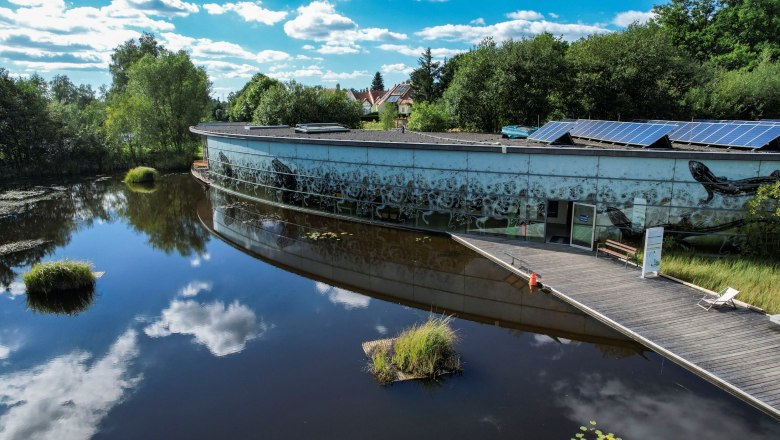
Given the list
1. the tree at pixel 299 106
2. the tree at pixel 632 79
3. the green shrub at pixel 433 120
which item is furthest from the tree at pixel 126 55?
the tree at pixel 632 79

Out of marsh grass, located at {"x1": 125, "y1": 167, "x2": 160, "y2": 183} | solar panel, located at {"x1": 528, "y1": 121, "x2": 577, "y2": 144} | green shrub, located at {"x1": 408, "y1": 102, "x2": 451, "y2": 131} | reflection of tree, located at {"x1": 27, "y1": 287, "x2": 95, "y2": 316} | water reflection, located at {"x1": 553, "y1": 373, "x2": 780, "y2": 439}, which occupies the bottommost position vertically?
reflection of tree, located at {"x1": 27, "y1": 287, "x2": 95, "y2": 316}

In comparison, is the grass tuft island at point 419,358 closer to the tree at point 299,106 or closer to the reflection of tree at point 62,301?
the reflection of tree at point 62,301

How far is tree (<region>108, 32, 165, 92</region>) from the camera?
231 feet

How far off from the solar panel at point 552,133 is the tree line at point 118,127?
4029cm

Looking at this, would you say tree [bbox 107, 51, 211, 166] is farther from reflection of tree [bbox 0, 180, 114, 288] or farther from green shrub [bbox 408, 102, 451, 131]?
green shrub [bbox 408, 102, 451, 131]

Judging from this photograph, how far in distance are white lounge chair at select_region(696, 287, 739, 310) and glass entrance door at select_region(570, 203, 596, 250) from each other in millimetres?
5400

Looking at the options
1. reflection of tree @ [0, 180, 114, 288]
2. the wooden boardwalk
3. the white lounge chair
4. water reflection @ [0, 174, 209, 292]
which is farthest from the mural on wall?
reflection of tree @ [0, 180, 114, 288]

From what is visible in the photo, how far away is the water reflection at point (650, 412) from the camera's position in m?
8.83

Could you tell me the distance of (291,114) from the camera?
45000 mm

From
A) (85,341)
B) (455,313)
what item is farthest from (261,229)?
(455,313)

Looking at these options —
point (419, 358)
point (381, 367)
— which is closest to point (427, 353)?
point (419, 358)

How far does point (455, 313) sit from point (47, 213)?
27.3 metres

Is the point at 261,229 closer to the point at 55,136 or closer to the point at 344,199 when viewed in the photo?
the point at 344,199

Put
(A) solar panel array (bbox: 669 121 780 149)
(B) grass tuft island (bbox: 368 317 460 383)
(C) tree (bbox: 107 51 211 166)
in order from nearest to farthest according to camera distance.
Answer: (B) grass tuft island (bbox: 368 317 460 383) < (A) solar panel array (bbox: 669 121 780 149) < (C) tree (bbox: 107 51 211 166)
